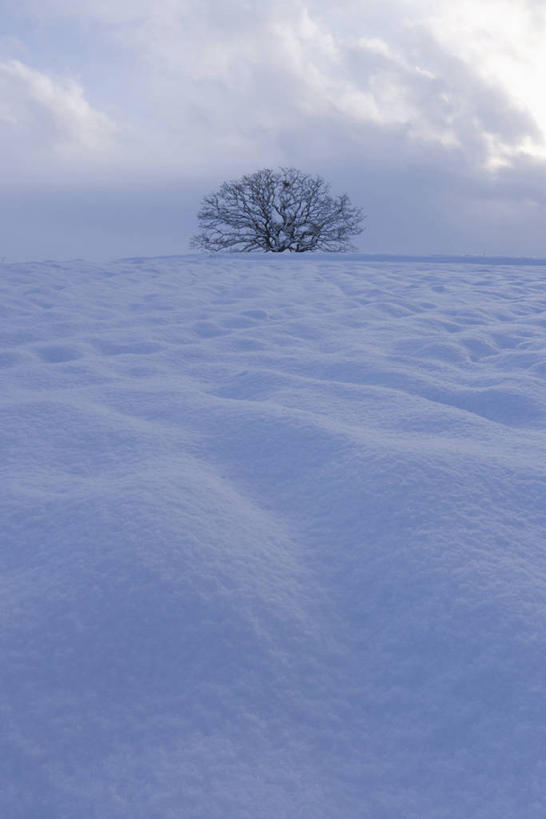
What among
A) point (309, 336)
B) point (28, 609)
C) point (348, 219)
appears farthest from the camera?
point (348, 219)

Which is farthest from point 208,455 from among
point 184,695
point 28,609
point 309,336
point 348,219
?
point 348,219

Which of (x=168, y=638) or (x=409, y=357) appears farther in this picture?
(x=409, y=357)

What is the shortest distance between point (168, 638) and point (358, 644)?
0.31 metres

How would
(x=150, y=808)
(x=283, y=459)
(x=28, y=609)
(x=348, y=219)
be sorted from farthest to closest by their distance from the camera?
1. (x=348, y=219)
2. (x=283, y=459)
3. (x=28, y=609)
4. (x=150, y=808)

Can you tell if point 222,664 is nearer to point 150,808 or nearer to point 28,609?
point 150,808

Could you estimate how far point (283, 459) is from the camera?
A: 1.53 meters

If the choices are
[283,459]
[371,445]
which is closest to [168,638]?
[283,459]

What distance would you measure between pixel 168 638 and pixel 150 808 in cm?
25

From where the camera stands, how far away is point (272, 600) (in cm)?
98

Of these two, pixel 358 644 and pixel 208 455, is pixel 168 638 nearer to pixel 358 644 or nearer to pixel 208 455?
pixel 358 644

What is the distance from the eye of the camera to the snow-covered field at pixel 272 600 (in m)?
0.71

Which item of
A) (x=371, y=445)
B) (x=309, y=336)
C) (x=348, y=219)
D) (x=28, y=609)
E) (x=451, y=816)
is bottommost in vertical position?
(x=451, y=816)

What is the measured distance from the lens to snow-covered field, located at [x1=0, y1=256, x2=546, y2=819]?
711mm

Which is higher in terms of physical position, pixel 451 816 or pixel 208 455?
pixel 208 455
